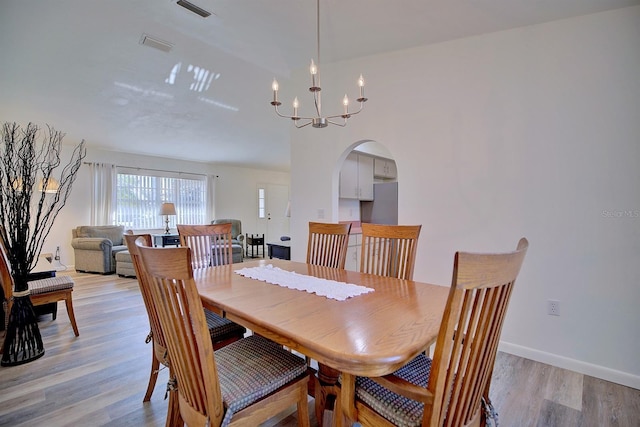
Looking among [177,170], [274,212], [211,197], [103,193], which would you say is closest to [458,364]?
[103,193]

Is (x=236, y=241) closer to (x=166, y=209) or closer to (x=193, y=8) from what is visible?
(x=166, y=209)

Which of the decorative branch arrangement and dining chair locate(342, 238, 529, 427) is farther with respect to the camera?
the decorative branch arrangement

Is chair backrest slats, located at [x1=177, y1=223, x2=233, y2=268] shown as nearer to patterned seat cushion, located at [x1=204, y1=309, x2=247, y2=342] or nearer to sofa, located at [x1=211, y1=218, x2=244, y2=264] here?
patterned seat cushion, located at [x1=204, y1=309, x2=247, y2=342]

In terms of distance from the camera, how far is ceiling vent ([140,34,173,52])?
3.10 meters

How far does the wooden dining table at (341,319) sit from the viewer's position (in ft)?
2.89

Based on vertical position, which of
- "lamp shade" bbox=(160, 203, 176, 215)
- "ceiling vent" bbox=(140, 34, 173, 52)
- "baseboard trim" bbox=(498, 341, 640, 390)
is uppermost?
"ceiling vent" bbox=(140, 34, 173, 52)

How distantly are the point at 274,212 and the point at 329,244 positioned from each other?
700 centimetres

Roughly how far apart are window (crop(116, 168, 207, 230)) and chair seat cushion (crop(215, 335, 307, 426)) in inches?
245

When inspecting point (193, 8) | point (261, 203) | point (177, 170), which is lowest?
point (261, 203)

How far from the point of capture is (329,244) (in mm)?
2373

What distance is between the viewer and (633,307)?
2016mm

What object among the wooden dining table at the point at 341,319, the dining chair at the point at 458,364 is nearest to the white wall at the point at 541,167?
the wooden dining table at the point at 341,319

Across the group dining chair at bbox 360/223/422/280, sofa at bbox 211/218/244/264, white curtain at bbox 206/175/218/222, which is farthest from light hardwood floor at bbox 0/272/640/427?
white curtain at bbox 206/175/218/222

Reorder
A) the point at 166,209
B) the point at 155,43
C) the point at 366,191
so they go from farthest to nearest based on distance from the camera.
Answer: the point at 166,209 < the point at 366,191 < the point at 155,43
